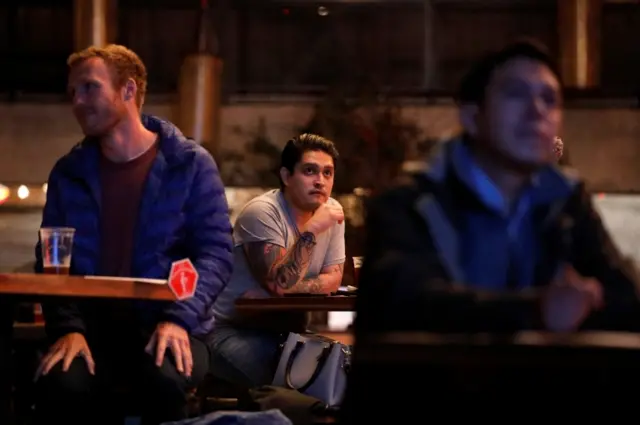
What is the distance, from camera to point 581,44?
741 centimetres

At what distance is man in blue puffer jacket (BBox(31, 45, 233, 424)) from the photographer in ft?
9.11

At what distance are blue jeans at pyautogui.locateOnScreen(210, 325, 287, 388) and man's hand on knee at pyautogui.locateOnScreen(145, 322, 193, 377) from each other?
0.83 metres

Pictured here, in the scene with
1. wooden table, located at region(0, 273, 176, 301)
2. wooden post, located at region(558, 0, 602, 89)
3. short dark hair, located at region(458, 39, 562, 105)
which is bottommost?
wooden table, located at region(0, 273, 176, 301)

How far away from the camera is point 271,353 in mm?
3662

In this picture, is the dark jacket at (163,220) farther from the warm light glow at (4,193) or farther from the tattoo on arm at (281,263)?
the warm light glow at (4,193)

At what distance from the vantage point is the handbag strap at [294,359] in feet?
11.5

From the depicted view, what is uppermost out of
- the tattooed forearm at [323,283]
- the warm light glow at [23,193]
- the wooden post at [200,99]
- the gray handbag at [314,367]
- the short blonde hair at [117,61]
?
the wooden post at [200,99]

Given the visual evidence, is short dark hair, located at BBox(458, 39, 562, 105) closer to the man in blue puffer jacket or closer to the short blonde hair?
the man in blue puffer jacket

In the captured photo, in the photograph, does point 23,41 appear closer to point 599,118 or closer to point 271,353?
point 599,118

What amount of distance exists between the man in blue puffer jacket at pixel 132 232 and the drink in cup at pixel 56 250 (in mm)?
182

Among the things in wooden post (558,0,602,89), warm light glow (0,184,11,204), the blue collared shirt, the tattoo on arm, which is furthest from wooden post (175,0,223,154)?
the blue collared shirt

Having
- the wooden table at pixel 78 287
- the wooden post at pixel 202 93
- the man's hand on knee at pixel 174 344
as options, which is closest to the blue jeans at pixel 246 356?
the man's hand on knee at pixel 174 344

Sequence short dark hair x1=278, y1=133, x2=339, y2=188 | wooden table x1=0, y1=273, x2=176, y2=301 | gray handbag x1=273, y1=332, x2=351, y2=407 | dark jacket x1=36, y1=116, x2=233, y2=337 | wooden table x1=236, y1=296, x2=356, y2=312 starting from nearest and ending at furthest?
wooden table x1=0, y1=273, x2=176, y2=301
dark jacket x1=36, y1=116, x2=233, y2=337
wooden table x1=236, y1=296, x2=356, y2=312
gray handbag x1=273, y1=332, x2=351, y2=407
short dark hair x1=278, y1=133, x2=339, y2=188

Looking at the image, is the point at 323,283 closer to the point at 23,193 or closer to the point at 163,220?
the point at 163,220
